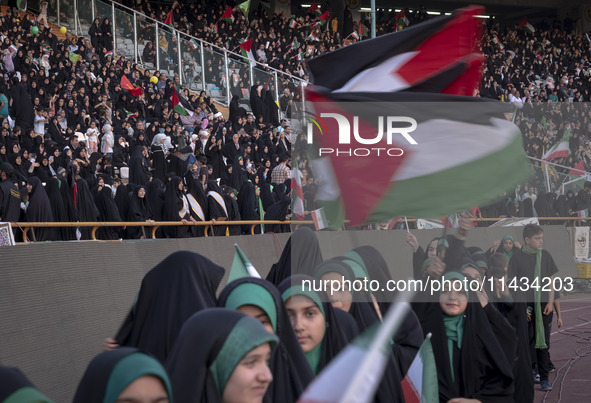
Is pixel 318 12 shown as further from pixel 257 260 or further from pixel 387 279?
pixel 387 279

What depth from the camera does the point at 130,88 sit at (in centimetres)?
2166

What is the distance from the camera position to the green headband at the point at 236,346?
3.38 meters

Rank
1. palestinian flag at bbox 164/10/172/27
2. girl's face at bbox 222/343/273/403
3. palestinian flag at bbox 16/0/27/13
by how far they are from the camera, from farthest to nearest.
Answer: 1. palestinian flag at bbox 164/10/172/27
2. palestinian flag at bbox 16/0/27/13
3. girl's face at bbox 222/343/273/403

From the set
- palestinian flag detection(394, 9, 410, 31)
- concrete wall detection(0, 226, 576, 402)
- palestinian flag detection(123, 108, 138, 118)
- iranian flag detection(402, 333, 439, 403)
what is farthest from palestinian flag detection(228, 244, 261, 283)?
palestinian flag detection(394, 9, 410, 31)

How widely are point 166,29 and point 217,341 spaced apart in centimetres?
2446

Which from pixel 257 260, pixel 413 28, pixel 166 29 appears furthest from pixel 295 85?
pixel 413 28

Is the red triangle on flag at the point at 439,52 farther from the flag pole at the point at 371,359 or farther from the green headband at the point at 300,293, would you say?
the flag pole at the point at 371,359

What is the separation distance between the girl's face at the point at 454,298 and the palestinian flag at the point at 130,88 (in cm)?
1657

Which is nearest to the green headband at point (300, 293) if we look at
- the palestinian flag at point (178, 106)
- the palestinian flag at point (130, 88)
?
the palestinian flag at point (130, 88)

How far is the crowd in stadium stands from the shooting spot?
50.6ft

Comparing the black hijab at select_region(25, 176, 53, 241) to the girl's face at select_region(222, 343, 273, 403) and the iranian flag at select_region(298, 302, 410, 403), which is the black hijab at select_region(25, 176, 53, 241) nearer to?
the girl's face at select_region(222, 343, 273, 403)

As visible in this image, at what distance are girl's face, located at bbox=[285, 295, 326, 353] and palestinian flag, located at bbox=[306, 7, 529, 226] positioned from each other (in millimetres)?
1266

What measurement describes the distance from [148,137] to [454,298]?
1572 cm

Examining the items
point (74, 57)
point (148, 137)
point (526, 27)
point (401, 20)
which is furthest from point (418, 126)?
point (526, 27)
